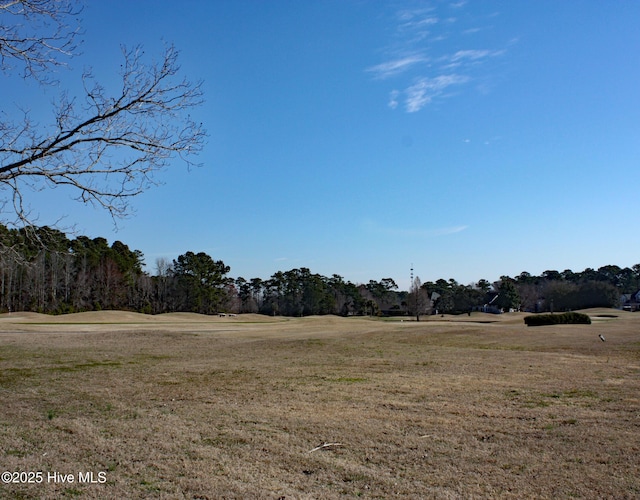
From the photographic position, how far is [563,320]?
3800 cm

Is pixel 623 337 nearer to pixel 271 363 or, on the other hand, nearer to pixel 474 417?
pixel 271 363

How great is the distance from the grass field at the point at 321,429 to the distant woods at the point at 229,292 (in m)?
61.8

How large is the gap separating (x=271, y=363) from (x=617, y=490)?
13516 millimetres

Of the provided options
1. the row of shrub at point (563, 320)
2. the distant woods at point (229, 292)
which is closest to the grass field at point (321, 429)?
the row of shrub at point (563, 320)

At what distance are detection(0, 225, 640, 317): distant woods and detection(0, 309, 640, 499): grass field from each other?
6180cm

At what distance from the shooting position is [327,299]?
3829 inches

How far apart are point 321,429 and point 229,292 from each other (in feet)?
307

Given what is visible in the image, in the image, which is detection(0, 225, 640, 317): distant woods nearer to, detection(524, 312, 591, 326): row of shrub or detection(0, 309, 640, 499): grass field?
detection(524, 312, 591, 326): row of shrub

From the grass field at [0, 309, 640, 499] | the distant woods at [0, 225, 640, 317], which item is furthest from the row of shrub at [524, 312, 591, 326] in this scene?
the distant woods at [0, 225, 640, 317]

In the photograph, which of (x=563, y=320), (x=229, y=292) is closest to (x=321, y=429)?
(x=563, y=320)

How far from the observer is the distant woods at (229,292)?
7831 cm

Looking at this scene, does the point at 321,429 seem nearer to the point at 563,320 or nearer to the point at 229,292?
the point at 563,320

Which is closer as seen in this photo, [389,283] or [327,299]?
[327,299]

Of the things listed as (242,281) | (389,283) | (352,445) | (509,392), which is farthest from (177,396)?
(389,283)
